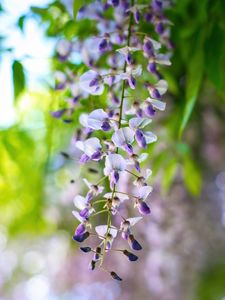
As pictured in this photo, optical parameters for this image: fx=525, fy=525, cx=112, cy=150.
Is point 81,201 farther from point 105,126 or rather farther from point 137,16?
point 137,16

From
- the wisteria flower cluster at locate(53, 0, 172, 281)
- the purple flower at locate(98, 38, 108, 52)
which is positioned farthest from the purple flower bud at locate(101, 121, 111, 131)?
the purple flower at locate(98, 38, 108, 52)

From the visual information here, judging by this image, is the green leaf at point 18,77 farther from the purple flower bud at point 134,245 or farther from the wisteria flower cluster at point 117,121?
the purple flower bud at point 134,245

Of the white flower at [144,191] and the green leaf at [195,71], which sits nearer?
the white flower at [144,191]

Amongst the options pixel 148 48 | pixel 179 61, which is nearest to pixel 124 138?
pixel 148 48

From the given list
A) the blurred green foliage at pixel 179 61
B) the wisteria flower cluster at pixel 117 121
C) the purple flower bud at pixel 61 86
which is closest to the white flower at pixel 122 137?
the wisteria flower cluster at pixel 117 121

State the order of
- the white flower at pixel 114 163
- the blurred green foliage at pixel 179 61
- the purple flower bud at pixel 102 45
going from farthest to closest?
the blurred green foliage at pixel 179 61
the purple flower bud at pixel 102 45
the white flower at pixel 114 163

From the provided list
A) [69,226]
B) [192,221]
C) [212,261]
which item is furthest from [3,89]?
[69,226]

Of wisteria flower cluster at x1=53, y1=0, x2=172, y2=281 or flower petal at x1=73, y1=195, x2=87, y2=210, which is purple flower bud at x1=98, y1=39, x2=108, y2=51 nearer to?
wisteria flower cluster at x1=53, y1=0, x2=172, y2=281
